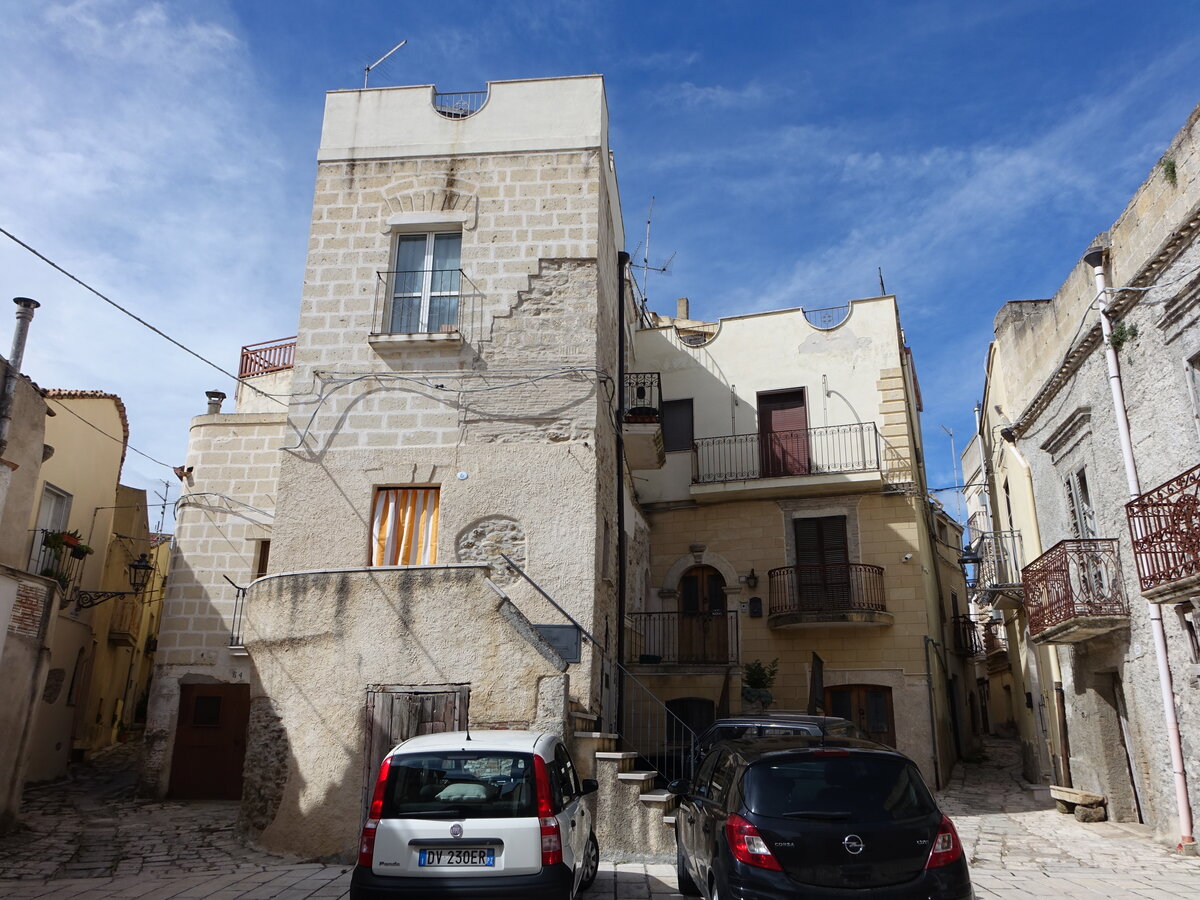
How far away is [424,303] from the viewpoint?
513 inches

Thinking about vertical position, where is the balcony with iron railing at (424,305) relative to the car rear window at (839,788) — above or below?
above

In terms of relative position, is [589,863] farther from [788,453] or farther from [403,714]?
[788,453]

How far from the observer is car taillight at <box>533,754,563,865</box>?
609 centimetres

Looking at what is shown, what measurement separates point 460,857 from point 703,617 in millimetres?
Result: 11701

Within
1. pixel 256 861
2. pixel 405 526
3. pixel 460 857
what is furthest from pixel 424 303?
pixel 460 857

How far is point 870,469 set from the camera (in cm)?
1714

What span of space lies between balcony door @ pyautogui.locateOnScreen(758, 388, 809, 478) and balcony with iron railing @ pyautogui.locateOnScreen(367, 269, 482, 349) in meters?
7.91

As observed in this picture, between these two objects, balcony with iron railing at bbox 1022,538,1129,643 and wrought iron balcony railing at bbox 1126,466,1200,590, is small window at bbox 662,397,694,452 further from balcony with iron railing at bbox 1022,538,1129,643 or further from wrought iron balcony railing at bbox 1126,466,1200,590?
wrought iron balcony railing at bbox 1126,466,1200,590

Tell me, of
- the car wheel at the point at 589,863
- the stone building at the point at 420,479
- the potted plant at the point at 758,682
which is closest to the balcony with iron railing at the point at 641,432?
the stone building at the point at 420,479

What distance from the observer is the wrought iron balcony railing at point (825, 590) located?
53.8 ft

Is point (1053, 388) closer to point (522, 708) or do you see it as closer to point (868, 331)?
point (868, 331)

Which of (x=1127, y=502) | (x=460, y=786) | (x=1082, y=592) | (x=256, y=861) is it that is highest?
(x=1127, y=502)

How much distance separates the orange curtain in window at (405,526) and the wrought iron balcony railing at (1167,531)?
8.51 m

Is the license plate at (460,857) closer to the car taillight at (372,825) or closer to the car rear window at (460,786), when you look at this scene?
the car rear window at (460,786)
